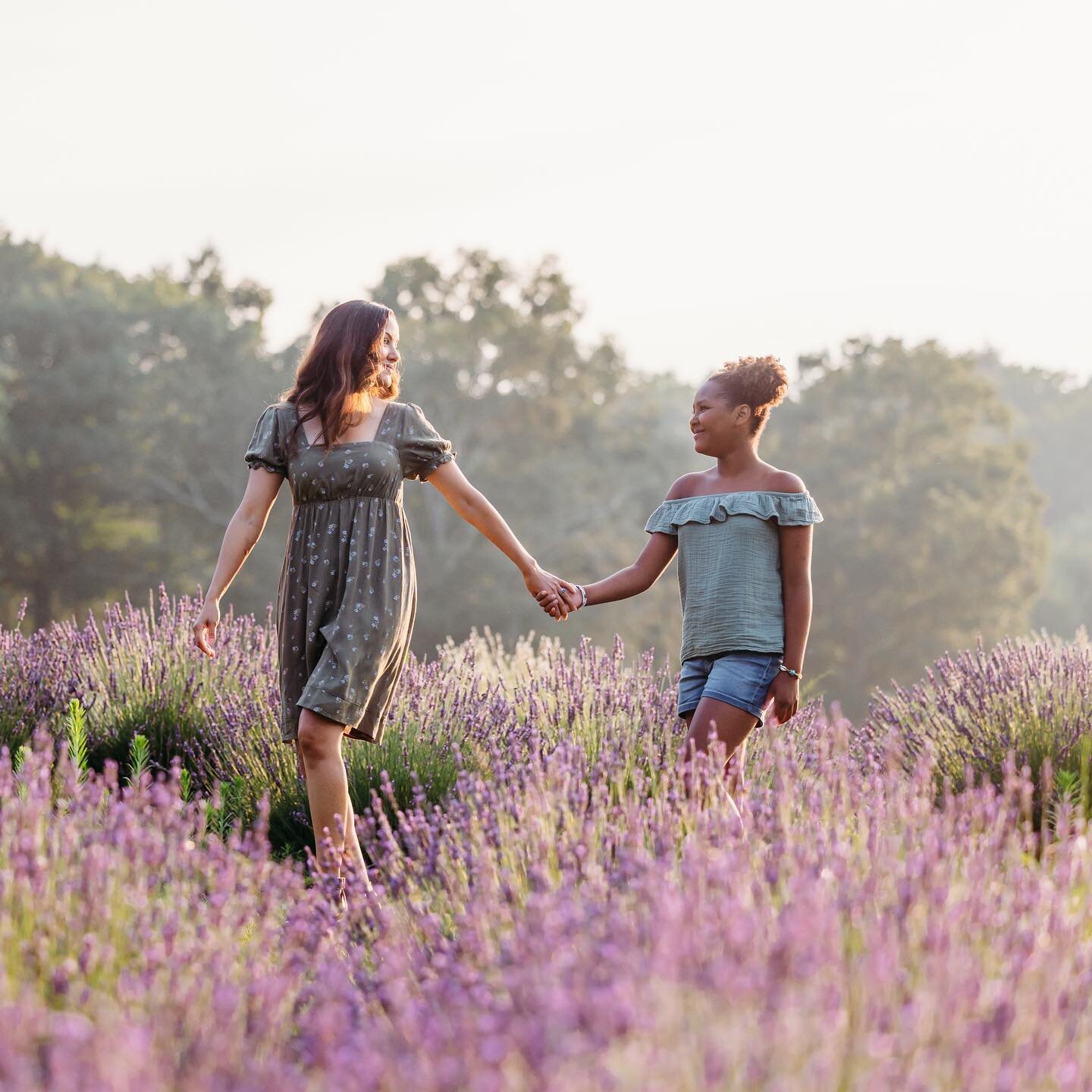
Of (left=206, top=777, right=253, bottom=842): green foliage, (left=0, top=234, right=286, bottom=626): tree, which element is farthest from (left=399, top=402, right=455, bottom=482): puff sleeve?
(left=0, top=234, right=286, bottom=626): tree

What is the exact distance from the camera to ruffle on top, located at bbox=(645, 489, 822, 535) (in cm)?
402

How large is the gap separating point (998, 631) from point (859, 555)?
3.38 m

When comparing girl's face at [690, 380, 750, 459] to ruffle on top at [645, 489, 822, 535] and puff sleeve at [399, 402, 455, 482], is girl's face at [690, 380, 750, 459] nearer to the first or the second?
ruffle on top at [645, 489, 822, 535]

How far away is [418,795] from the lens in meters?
3.29

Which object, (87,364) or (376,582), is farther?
(87,364)

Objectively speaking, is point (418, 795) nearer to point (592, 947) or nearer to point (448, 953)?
point (448, 953)

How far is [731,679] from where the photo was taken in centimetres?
390

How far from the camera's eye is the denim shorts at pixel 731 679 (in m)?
3.87

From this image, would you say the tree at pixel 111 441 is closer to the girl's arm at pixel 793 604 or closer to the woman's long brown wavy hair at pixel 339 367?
the woman's long brown wavy hair at pixel 339 367

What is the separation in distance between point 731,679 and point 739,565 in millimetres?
359

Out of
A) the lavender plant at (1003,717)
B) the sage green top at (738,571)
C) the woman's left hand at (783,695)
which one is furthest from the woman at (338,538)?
the lavender plant at (1003,717)

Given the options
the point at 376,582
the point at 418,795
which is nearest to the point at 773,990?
the point at 418,795

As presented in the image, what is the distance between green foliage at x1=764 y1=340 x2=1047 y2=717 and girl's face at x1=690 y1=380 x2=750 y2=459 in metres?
23.7

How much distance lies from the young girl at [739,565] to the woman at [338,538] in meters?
0.66
